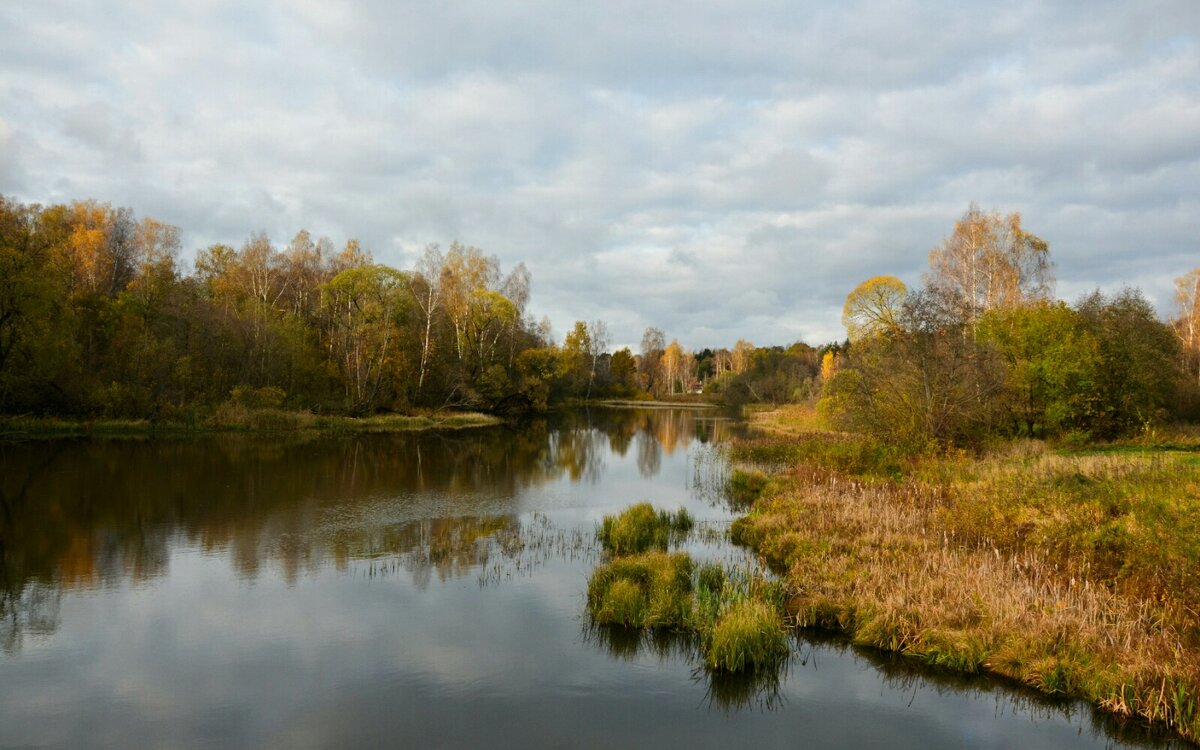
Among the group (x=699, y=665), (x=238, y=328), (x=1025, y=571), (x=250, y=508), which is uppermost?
(x=238, y=328)

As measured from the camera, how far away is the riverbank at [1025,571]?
27.6 ft

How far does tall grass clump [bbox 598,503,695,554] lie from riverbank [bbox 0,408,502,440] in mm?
27851

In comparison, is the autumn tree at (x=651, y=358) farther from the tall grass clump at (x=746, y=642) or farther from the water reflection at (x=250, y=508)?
the tall grass clump at (x=746, y=642)

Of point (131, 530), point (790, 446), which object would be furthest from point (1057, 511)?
point (131, 530)

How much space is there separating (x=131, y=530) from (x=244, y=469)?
9.29m

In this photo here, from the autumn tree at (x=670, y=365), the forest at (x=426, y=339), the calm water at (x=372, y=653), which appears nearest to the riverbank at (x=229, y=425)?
the forest at (x=426, y=339)

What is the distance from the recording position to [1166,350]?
31.4m

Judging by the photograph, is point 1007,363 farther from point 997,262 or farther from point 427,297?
point 427,297

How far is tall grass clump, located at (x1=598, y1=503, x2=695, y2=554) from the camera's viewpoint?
50.4 ft

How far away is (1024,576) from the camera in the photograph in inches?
417

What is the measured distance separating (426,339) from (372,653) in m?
41.7

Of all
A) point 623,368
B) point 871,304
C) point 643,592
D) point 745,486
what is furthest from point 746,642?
point 623,368

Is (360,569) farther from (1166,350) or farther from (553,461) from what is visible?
(1166,350)

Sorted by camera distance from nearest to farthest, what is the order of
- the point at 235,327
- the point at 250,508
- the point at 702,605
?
the point at 702,605 → the point at 250,508 → the point at 235,327
